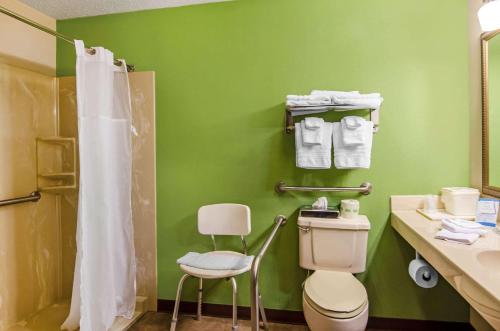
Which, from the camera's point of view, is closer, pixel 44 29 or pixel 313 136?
pixel 44 29

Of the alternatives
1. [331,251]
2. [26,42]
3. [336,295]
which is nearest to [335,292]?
[336,295]

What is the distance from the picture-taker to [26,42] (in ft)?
6.40

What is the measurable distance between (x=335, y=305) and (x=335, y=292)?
12 cm

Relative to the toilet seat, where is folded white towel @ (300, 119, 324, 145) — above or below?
above

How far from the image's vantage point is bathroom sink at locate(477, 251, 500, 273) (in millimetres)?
1134

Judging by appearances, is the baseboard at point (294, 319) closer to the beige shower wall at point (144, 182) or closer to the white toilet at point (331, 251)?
the beige shower wall at point (144, 182)

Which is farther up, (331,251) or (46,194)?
(46,194)

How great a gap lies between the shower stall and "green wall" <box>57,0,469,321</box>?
0.36 ft

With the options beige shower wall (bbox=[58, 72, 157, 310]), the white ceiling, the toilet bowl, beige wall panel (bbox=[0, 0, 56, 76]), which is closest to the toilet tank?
the toilet bowl

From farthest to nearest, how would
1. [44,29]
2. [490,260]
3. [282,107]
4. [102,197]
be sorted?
[282,107], [102,197], [44,29], [490,260]

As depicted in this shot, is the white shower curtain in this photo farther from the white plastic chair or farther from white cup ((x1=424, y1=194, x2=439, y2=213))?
white cup ((x1=424, y1=194, x2=439, y2=213))

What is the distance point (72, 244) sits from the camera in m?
2.17

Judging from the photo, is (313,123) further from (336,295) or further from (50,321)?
(50,321)

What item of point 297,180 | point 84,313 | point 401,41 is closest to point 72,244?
point 84,313
